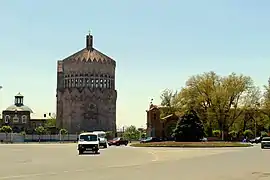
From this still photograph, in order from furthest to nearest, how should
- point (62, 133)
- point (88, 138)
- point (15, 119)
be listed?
point (15, 119) → point (62, 133) → point (88, 138)

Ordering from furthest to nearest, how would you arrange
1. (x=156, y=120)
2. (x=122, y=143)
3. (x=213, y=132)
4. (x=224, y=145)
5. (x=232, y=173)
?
(x=156, y=120) → (x=213, y=132) → (x=122, y=143) → (x=224, y=145) → (x=232, y=173)

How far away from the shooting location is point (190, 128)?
70.5 metres

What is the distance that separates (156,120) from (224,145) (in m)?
61.2

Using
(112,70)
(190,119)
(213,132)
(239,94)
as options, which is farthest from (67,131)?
(190,119)

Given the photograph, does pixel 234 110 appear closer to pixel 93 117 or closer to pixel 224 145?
pixel 224 145

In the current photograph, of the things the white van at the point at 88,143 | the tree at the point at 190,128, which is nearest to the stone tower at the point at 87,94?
the tree at the point at 190,128

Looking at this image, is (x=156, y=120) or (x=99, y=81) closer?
(x=156, y=120)

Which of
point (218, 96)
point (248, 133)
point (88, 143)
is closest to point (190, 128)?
point (218, 96)

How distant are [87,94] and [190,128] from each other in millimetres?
67700

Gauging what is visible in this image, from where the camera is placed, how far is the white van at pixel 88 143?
46.7 m

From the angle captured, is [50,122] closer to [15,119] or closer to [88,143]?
[15,119]

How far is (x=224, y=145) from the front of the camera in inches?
2645

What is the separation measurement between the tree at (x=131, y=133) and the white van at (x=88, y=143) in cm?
8022

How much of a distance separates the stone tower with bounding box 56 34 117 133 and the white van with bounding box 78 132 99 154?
86499mm
